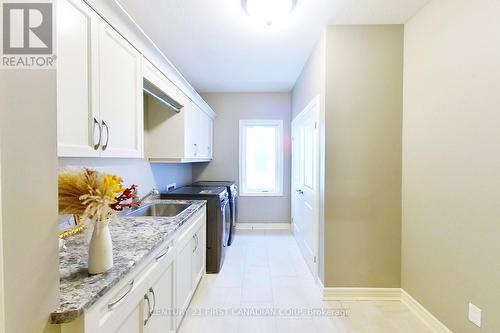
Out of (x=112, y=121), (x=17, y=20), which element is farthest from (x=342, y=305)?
(x=17, y=20)

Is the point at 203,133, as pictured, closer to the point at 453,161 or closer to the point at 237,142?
the point at 237,142

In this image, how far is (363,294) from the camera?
2436mm

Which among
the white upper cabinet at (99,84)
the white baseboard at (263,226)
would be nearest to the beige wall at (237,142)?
the white baseboard at (263,226)

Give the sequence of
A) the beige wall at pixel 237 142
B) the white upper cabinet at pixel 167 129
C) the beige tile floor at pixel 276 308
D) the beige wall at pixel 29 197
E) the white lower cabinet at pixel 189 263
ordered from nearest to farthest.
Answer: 1. the beige wall at pixel 29 197
2. the white lower cabinet at pixel 189 263
3. the beige tile floor at pixel 276 308
4. the white upper cabinet at pixel 167 129
5. the beige wall at pixel 237 142

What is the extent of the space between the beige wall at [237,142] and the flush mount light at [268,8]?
2.57 m

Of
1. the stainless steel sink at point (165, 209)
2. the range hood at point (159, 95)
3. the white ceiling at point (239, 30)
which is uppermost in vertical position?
the white ceiling at point (239, 30)

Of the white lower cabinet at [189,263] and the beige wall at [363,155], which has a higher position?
the beige wall at [363,155]

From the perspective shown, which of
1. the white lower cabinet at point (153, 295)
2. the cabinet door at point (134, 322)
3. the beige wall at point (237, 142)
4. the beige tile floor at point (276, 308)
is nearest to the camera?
the white lower cabinet at point (153, 295)

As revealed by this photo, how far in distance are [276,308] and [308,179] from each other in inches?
61.3

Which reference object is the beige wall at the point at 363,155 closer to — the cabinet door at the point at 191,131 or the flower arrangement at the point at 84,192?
the cabinet door at the point at 191,131

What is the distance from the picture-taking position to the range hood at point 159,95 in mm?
2188

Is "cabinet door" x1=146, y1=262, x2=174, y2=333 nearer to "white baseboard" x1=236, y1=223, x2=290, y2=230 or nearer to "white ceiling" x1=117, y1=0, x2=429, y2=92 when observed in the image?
"white ceiling" x1=117, y1=0, x2=429, y2=92

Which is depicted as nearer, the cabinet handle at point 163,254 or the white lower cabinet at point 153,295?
the white lower cabinet at point 153,295

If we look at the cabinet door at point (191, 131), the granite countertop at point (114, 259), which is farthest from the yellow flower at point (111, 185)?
the cabinet door at point (191, 131)
